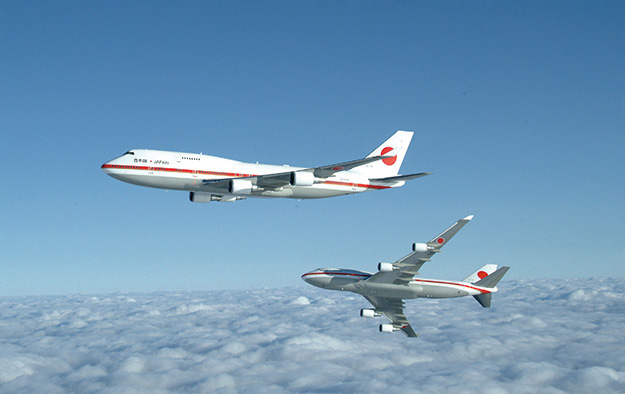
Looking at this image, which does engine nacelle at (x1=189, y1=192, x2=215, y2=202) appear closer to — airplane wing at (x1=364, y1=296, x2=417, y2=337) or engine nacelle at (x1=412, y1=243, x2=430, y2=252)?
engine nacelle at (x1=412, y1=243, x2=430, y2=252)

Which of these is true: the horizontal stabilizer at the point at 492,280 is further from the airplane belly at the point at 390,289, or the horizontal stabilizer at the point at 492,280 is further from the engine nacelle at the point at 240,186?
the engine nacelle at the point at 240,186

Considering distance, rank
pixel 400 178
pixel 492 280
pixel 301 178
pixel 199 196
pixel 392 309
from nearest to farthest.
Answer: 1. pixel 301 178
2. pixel 199 196
3. pixel 400 178
4. pixel 492 280
5. pixel 392 309

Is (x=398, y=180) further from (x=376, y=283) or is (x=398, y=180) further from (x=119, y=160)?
(x=119, y=160)

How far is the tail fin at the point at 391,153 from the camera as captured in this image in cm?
7206

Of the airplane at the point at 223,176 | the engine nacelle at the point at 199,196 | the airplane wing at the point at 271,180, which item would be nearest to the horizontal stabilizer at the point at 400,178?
the airplane at the point at 223,176

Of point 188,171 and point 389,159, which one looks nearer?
point 188,171

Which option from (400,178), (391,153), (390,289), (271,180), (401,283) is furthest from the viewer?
(391,153)

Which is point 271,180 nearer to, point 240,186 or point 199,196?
point 240,186

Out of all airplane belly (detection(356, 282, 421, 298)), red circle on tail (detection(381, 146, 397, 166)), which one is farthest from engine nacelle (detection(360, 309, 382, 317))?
red circle on tail (detection(381, 146, 397, 166))

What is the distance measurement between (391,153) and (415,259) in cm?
1885

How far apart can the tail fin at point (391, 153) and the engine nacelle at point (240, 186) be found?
73.9 feet

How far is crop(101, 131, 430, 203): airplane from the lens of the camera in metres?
55.8

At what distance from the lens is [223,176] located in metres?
59.6

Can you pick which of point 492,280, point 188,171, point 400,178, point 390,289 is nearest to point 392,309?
point 390,289
